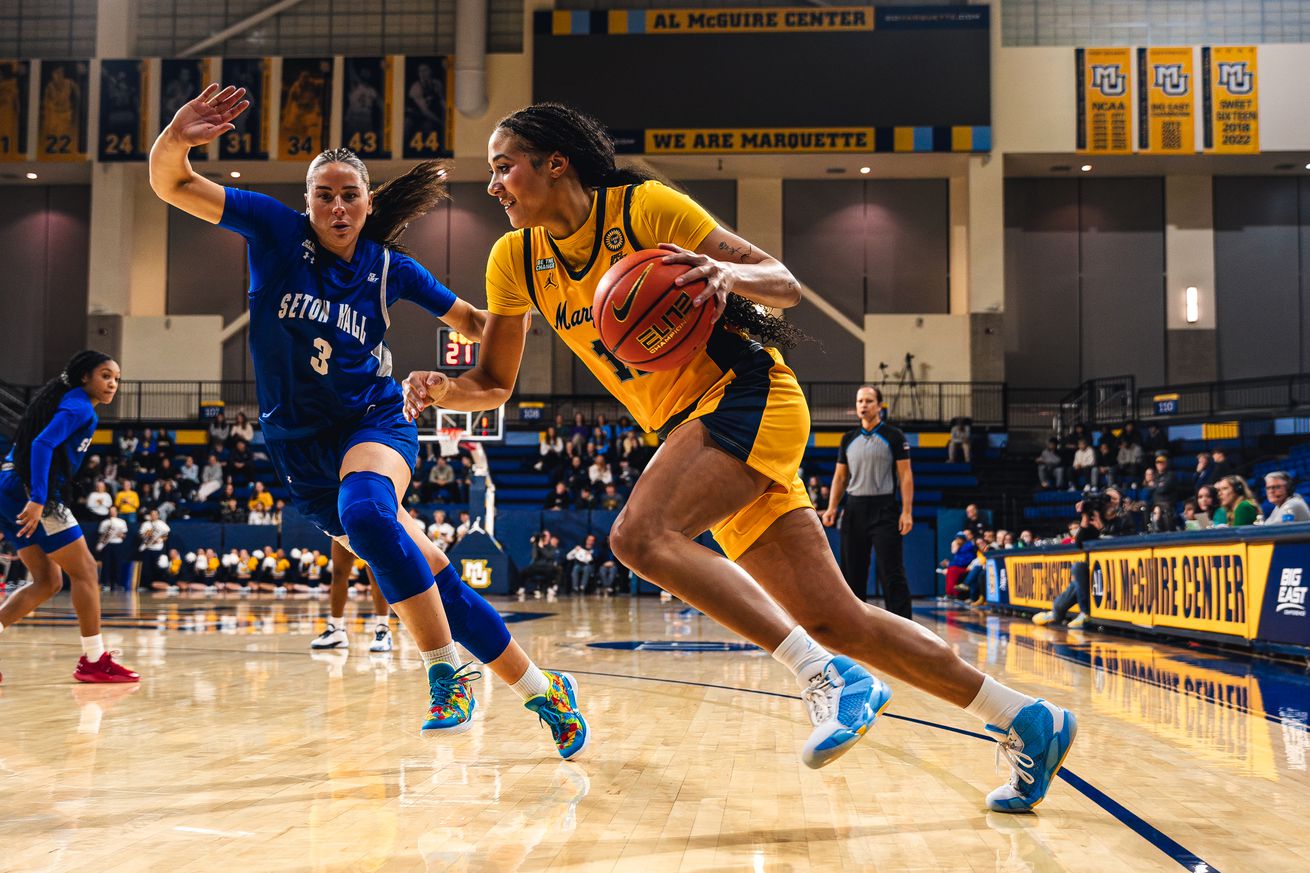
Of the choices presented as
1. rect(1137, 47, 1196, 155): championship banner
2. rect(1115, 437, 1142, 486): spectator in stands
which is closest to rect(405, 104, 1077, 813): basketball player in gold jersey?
rect(1115, 437, 1142, 486): spectator in stands

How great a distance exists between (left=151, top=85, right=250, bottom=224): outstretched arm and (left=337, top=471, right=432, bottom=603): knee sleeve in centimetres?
102

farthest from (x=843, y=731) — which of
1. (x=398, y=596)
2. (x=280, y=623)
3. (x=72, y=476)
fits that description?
(x=280, y=623)

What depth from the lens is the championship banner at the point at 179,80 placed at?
23.5 meters

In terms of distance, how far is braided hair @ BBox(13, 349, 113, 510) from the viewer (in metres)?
5.14

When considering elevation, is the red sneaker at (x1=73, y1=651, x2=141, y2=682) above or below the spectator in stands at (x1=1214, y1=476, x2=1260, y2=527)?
below

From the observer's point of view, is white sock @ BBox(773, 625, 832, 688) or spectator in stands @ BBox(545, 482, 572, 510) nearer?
white sock @ BBox(773, 625, 832, 688)

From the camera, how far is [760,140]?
22422 mm

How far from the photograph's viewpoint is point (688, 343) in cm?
255

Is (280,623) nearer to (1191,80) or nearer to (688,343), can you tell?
(688,343)

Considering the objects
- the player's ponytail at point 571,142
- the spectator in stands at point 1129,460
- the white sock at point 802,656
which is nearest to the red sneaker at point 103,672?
the player's ponytail at point 571,142

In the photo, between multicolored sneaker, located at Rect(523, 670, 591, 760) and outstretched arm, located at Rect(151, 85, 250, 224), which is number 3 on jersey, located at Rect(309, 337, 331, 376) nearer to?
outstretched arm, located at Rect(151, 85, 250, 224)

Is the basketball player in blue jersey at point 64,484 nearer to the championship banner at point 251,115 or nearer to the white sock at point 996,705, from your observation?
the white sock at point 996,705

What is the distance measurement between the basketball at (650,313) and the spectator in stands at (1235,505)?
27.1 ft

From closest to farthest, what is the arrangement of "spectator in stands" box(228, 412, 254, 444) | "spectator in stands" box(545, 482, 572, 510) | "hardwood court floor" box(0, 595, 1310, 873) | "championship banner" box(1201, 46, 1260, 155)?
"hardwood court floor" box(0, 595, 1310, 873)
"spectator in stands" box(545, 482, 572, 510)
"spectator in stands" box(228, 412, 254, 444)
"championship banner" box(1201, 46, 1260, 155)
